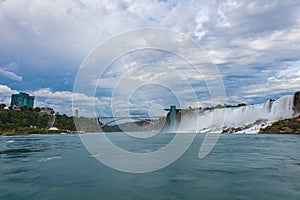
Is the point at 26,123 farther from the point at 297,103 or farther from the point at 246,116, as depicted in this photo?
the point at 297,103

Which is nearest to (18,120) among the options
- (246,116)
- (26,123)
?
(26,123)

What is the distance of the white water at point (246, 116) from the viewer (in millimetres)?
58531

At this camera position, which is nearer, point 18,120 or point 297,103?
point 297,103

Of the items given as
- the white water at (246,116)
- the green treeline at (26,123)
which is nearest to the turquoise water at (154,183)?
the white water at (246,116)

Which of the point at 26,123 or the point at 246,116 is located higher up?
the point at 246,116

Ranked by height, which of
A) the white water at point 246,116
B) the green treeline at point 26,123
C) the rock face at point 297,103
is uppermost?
the rock face at point 297,103

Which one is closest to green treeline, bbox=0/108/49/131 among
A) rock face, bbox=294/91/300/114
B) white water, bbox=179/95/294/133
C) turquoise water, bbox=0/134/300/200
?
white water, bbox=179/95/294/133

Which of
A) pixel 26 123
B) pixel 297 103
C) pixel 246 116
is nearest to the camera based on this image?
pixel 297 103

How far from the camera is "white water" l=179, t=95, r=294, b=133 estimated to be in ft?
192

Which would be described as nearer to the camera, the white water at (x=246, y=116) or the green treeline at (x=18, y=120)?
the white water at (x=246, y=116)

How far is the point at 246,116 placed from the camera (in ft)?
216

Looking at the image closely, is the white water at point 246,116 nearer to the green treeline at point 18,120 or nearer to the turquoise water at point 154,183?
the turquoise water at point 154,183

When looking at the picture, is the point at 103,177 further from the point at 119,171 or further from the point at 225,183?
the point at 225,183

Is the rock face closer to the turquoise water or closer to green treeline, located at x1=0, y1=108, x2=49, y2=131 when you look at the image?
the turquoise water
